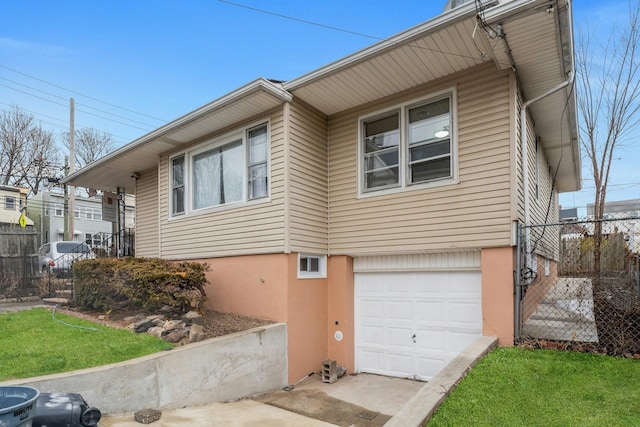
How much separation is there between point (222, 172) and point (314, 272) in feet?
9.40

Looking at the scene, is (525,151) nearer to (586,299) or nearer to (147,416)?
(586,299)

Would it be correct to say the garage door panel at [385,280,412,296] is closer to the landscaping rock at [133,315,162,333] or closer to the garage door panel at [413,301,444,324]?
the garage door panel at [413,301,444,324]

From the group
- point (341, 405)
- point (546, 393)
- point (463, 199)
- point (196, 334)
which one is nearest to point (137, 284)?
point (196, 334)

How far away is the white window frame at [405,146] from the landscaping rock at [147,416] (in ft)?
15.1

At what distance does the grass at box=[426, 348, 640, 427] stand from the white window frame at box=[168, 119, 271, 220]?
4556mm

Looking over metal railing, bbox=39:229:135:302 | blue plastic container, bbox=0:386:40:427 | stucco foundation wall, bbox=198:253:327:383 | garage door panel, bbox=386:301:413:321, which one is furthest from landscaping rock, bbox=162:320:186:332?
metal railing, bbox=39:229:135:302

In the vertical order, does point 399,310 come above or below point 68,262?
below

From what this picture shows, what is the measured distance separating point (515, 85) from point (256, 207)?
4.68 m

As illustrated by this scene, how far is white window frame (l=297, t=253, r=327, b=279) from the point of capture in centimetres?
712

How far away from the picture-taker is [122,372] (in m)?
A: 4.61

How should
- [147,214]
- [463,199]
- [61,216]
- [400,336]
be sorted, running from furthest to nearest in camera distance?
[61,216] → [147,214] → [400,336] → [463,199]

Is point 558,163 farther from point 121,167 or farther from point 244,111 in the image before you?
point 121,167

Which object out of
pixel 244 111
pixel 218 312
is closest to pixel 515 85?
pixel 244 111

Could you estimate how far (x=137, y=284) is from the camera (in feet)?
21.7
